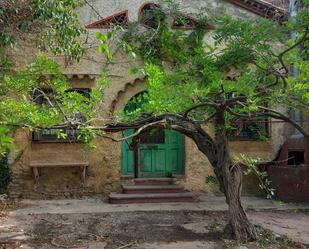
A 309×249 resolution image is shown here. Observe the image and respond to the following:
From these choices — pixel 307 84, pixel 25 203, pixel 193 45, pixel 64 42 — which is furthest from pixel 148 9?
pixel 307 84

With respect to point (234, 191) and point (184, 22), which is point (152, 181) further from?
point (184, 22)

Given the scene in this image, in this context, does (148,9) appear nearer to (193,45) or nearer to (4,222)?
(193,45)

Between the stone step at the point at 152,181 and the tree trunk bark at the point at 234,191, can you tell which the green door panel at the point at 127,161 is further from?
the tree trunk bark at the point at 234,191

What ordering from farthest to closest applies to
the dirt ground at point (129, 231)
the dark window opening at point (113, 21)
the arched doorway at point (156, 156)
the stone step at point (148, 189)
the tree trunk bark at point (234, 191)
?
1. the arched doorway at point (156, 156)
2. the dark window opening at point (113, 21)
3. the stone step at point (148, 189)
4. the tree trunk bark at point (234, 191)
5. the dirt ground at point (129, 231)

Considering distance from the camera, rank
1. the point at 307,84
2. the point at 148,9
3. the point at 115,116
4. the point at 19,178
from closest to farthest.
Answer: the point at 307,84 → the point at 115,116 → the point at 19,178 → the point at 148,9

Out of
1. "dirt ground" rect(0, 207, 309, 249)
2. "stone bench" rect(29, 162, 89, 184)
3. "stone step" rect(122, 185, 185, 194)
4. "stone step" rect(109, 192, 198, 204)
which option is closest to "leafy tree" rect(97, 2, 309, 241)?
"dirt ground" rect(0, 207, 309, 249)

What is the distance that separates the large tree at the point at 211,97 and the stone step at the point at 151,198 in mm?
3225

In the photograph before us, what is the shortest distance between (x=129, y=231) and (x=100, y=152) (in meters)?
3.93

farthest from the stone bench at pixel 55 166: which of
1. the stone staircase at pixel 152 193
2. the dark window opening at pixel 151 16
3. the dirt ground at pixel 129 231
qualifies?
the dark window opening at pixel 151 16

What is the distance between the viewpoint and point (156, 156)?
1101 centimetres

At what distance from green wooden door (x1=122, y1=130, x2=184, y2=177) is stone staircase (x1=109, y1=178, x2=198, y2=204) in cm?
54

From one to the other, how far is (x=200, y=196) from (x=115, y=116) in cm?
534

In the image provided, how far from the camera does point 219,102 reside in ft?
19.8

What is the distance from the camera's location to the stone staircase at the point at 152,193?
9516 mm
